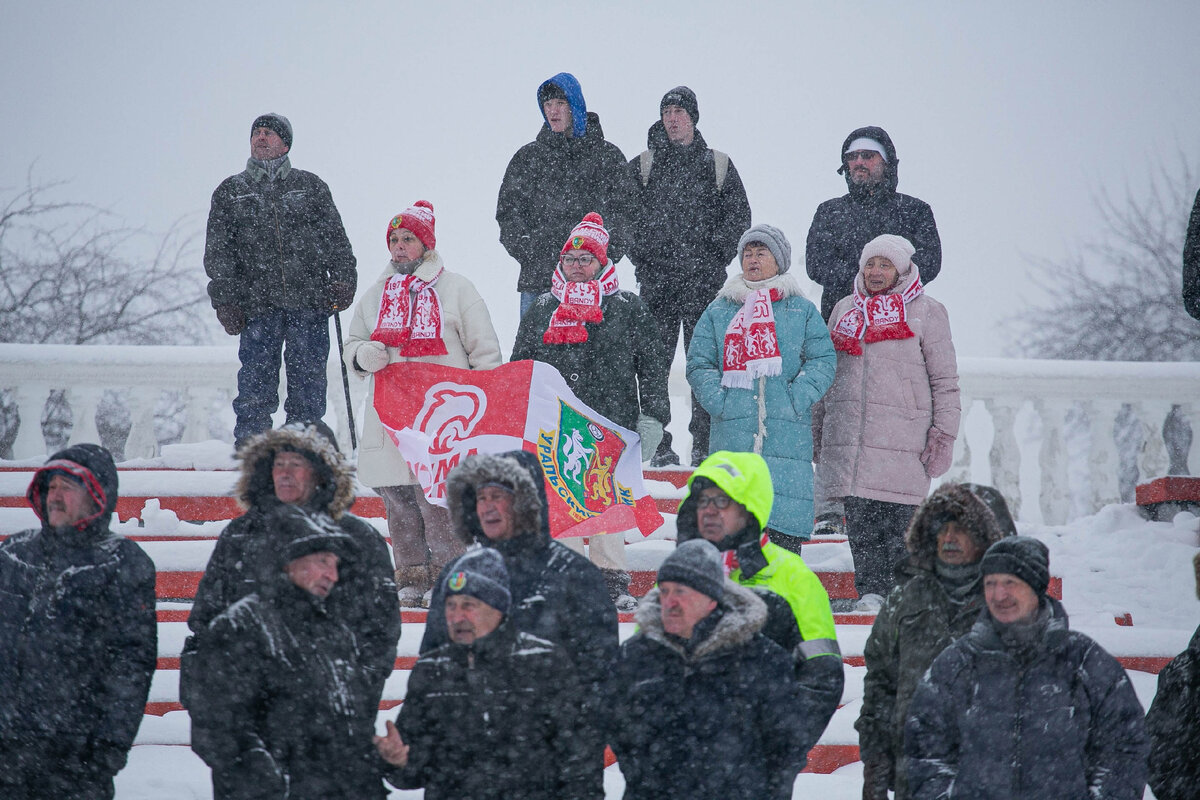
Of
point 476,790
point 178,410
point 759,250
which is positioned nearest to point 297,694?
point 476,790

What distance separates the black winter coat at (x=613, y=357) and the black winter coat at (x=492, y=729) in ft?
9.47

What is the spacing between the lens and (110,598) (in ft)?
15.3

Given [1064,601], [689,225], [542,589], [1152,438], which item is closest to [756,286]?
[689,225]

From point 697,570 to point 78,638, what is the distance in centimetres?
212

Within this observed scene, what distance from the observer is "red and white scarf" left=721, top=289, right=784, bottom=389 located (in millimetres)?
6867

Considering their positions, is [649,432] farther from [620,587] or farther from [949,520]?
[949,520]

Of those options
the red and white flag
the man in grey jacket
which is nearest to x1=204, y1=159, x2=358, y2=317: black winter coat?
the man in grey jacket

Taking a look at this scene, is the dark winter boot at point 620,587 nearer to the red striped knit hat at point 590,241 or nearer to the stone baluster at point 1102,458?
the red striped knit hat at point 590,241

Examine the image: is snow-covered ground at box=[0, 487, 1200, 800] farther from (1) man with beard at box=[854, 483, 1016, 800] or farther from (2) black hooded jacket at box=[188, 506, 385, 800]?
(2) black hooded jacket at box=[188, 506, 385, 800]

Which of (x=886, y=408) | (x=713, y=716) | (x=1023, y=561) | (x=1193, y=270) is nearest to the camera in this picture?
(x=713, y=716)

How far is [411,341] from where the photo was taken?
283 inches

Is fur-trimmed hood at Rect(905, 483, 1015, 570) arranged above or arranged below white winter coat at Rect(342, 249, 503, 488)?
below

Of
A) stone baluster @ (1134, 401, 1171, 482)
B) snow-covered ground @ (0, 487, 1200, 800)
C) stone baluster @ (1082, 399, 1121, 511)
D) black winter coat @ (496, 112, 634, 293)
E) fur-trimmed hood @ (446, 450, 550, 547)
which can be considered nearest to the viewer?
fur-trimmed hood @ (446, 450, 550, 547)

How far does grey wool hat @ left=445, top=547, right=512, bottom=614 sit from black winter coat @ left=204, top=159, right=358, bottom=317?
4277mm
